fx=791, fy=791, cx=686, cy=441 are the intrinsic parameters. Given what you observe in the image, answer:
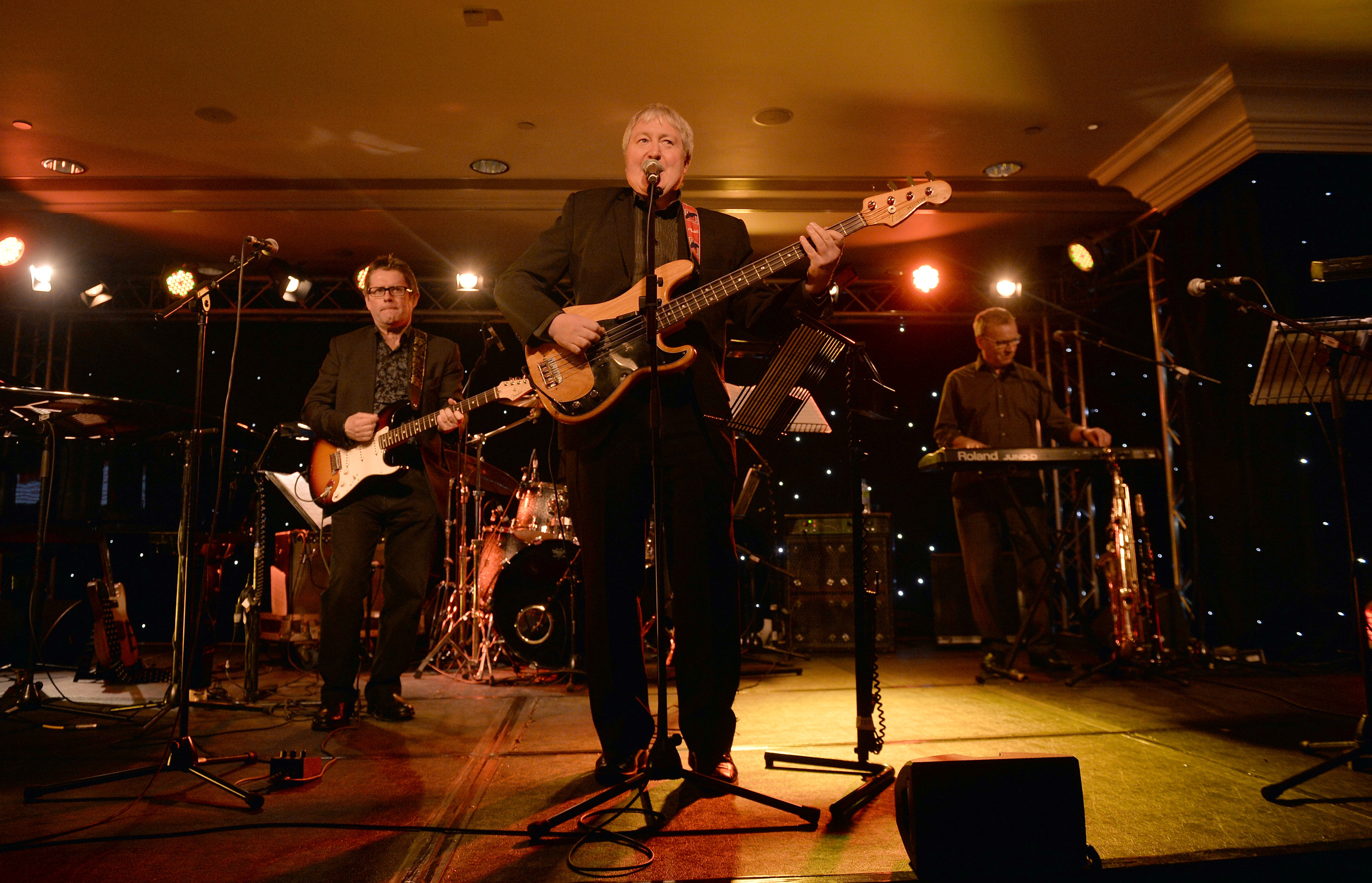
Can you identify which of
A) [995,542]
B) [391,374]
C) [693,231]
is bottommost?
[995,542]

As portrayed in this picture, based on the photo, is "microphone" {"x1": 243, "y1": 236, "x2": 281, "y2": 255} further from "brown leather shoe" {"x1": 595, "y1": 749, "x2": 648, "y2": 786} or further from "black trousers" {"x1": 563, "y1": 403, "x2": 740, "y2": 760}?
"brown leather shoe" {"x1": 595, "y1": 749, "x2": 648, "y2": 786}

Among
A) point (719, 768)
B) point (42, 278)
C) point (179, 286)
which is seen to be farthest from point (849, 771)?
point (42, 278)

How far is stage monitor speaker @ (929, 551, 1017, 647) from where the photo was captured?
6547 mm

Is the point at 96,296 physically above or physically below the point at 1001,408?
Answer: above

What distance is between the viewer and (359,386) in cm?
366

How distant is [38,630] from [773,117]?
5255mm

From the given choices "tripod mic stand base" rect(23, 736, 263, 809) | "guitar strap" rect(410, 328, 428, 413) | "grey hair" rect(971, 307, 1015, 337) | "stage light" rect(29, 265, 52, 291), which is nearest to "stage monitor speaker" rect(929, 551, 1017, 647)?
"grey hair" rect(971, 307, 1015, 337)

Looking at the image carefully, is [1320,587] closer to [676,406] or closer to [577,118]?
[676,406]

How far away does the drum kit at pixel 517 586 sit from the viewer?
484cm

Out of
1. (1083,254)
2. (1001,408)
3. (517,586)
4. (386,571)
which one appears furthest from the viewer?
(1083,254)

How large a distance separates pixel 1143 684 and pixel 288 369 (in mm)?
8108

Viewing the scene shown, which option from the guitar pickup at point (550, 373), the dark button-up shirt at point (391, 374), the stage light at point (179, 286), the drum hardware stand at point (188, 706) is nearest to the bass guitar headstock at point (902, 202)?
the guitar pickup at point (550, 373)

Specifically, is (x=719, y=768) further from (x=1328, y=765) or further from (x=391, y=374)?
(x=391, y=374)

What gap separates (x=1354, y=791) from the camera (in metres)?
2.23
